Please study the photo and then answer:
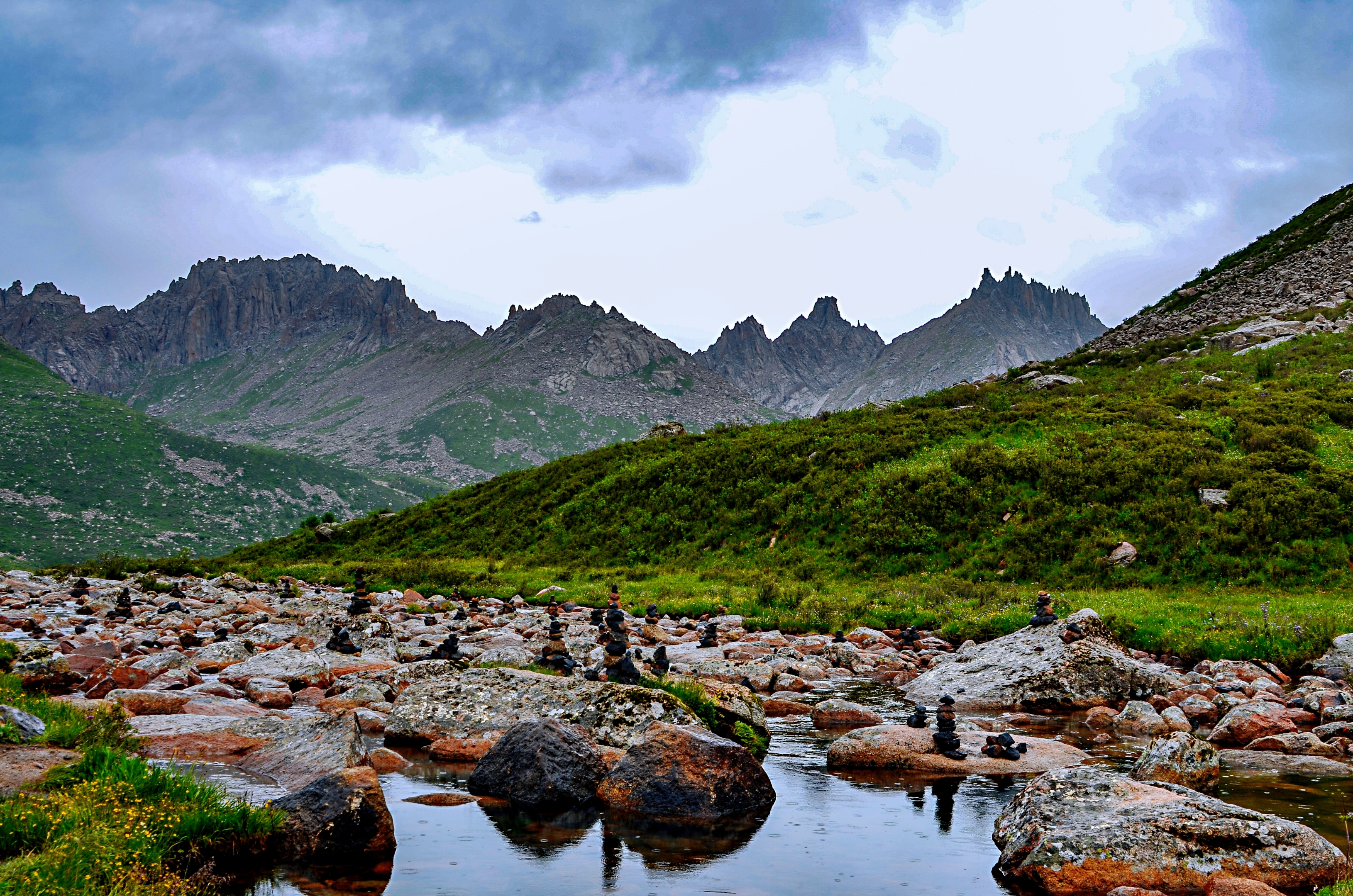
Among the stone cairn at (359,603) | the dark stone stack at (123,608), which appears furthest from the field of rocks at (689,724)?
the dark stone stack at (123,608)

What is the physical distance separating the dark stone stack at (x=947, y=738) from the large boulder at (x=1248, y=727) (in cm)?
448

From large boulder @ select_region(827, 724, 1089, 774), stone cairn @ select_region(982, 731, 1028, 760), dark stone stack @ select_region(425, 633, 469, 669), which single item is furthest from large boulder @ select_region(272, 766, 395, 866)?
stone cairn @ select_region(982, 731, 1028, 760)

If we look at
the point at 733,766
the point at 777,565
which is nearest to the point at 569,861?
the point at 733,766

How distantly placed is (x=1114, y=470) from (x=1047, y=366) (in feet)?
95.4

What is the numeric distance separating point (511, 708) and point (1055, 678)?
35.6ft

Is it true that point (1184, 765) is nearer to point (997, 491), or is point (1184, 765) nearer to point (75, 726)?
point (75, 726)

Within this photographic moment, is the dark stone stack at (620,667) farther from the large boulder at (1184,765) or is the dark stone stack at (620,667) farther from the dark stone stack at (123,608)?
the dark stone stack at (123,608)

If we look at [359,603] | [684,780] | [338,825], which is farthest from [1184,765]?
[359,603]

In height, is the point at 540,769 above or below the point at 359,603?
below

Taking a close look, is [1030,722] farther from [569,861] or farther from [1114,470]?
[1114,470]

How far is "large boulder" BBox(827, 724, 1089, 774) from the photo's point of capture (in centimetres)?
1178

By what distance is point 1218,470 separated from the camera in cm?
3198

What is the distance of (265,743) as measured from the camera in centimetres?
1106

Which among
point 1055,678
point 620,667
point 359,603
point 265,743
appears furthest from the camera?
point 359,603
